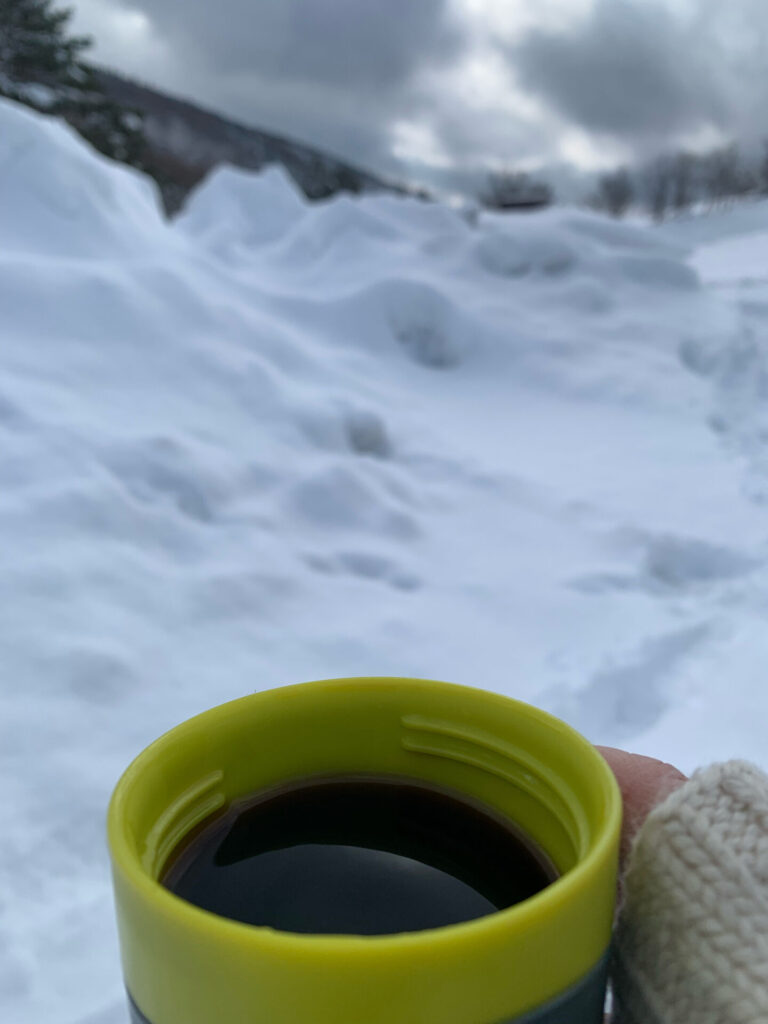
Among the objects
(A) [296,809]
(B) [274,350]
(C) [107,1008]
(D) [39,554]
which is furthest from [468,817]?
(B) [274,350]

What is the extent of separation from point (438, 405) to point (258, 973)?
8.26 feet

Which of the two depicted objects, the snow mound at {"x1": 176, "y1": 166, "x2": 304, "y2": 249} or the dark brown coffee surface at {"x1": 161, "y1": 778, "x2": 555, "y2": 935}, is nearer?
the dark brown coffee surface at {"x1": 161, "y1": 778, "x2": 555, "y2": 935}

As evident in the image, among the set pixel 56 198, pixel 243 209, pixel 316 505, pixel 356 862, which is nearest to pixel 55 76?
pixel 243 209

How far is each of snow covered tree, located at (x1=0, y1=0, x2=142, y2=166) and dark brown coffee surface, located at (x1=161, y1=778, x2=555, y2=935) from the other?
481 inches

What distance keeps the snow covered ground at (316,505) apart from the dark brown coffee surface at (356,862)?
453 mm

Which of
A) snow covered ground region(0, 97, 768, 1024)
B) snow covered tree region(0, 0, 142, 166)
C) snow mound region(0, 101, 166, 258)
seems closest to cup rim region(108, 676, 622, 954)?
snow covered ground region(0, 97, 768, 1024)

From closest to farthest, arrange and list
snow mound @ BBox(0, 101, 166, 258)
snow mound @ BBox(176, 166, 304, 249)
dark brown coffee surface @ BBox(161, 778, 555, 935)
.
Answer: dark brown coffee surface @ BBox(161, 778, 555, 935), snow mound @ BBox(0, 101, 166, 258), snow mound @ BBox(176, 166, 304, 249)

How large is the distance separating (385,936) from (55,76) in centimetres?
1416

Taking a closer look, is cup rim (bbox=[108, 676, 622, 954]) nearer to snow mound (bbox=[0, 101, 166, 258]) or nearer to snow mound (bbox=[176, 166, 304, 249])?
snow mound (bbox=[0, 101, 166, 258])

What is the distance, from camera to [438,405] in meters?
2.71

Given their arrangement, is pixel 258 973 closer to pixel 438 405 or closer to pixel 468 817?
pixel 468 817

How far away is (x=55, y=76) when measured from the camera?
1173 cm

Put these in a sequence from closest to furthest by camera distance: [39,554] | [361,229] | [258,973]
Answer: [258,973] < [39,554] < [361,229]

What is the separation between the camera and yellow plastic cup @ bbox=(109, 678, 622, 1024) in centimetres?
26
